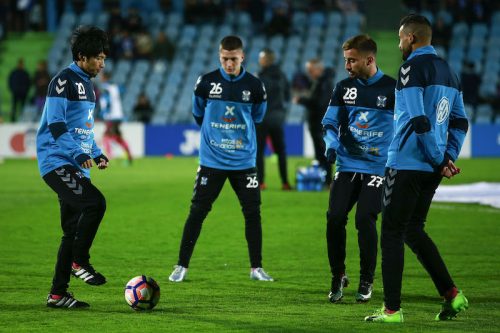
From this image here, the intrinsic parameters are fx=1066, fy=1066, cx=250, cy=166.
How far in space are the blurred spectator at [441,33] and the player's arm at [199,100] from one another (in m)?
22.5

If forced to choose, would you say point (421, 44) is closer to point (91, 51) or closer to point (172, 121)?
point (91, 51)

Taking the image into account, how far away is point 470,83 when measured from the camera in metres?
29.6

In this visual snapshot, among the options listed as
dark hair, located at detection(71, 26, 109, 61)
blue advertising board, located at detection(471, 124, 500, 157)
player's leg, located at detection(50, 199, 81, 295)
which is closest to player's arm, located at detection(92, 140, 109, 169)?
player's leg, located at detection(50, 199, 81, 295)

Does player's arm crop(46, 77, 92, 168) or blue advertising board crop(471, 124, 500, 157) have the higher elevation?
player's arm crop(46, 77, 92, 168)

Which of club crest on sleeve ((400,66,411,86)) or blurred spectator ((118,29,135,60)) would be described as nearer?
club crest on sleeve ((400,66,411,86))

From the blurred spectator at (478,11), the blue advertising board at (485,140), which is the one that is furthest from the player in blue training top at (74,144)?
the blurred spectator at (478,11)

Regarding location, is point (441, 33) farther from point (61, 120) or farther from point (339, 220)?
point (61, 120)

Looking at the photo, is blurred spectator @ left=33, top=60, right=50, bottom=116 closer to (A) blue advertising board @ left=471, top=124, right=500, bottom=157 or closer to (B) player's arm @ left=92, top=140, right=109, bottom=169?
(A) blue advertising board @ left=471, top=124, right=500, bottom=157

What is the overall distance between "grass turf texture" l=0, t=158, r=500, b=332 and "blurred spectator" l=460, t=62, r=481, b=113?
1264 cm

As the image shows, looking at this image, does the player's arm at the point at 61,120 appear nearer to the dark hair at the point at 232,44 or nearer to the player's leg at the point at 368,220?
the dark hair at the point at 232,44

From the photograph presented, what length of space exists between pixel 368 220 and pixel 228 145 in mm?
1927

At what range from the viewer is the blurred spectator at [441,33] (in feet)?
104

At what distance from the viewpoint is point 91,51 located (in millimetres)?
8398

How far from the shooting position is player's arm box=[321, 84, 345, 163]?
838 cm
